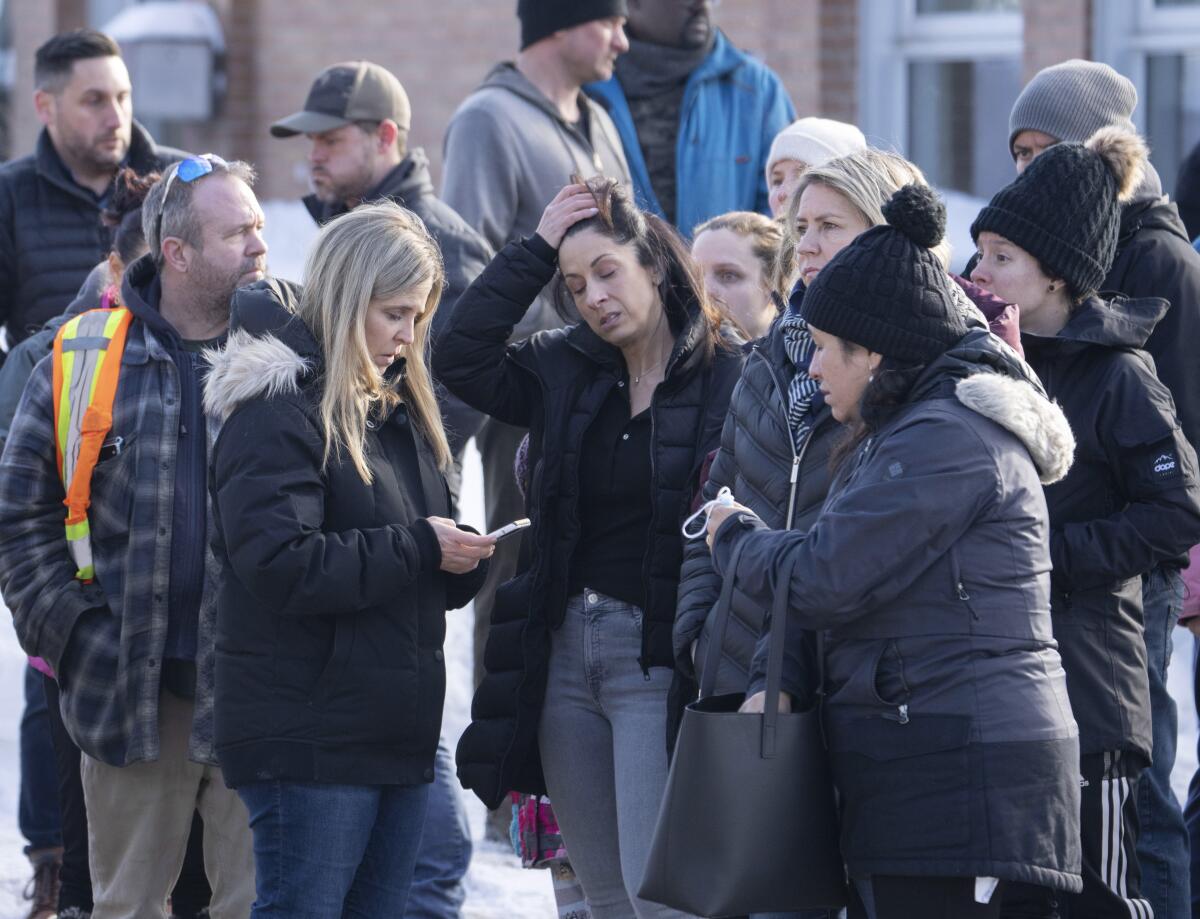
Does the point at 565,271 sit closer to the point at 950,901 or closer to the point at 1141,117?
the point at 950,901

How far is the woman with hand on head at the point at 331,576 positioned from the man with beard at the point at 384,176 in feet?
3.53

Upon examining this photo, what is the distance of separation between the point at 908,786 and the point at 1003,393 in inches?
25.9

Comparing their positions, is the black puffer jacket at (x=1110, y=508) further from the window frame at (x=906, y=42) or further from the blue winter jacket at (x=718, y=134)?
the window frame at (x=906, y=42)

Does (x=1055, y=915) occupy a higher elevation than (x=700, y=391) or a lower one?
lower

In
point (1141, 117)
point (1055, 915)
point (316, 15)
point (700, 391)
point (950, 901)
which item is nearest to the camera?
point (950, 901)

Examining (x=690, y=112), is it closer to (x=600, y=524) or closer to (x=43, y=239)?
(x=43, y=239)

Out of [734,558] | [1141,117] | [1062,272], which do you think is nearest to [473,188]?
[1062,272]

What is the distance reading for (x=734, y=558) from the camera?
3.12 meters

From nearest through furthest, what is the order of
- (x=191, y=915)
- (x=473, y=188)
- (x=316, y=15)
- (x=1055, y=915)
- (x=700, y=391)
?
(x=1055, y=915), (x=700, y=391), (x=191, y=915), (x=473, y=188), (x=316, y=15)

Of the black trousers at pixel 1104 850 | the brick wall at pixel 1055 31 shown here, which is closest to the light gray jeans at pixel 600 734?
the black trousers at pixel 1104 850

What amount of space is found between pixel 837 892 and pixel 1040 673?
19.7 inches

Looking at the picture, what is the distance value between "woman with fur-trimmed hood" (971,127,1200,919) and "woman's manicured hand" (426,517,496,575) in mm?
1119

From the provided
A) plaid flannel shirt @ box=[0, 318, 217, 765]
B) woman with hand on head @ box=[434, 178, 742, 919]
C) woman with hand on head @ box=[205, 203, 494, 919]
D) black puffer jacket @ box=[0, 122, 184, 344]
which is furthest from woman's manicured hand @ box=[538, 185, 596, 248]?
black puffer jacket @ box=[0, 122, 184, 344]

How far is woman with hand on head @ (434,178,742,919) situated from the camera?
3668 millimetres
